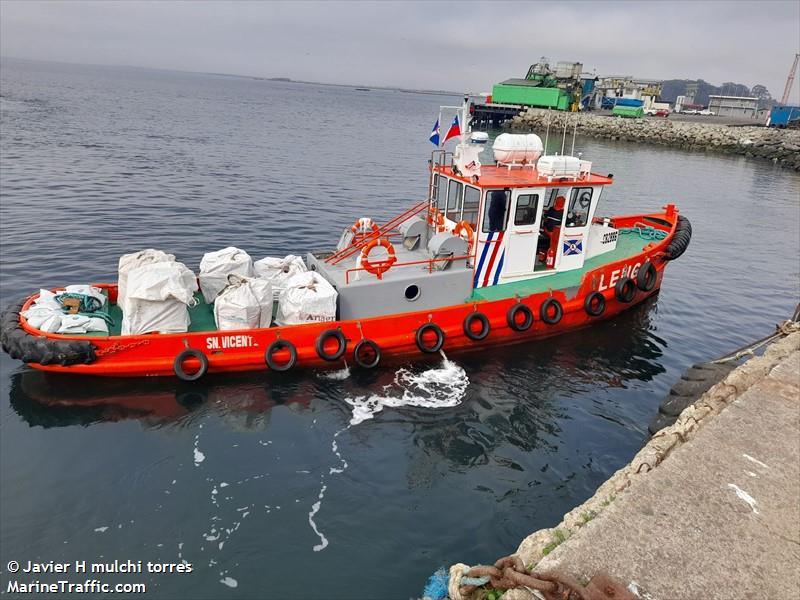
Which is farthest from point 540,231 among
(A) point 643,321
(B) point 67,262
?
(B) point 67,262

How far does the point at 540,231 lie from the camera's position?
11188 mm

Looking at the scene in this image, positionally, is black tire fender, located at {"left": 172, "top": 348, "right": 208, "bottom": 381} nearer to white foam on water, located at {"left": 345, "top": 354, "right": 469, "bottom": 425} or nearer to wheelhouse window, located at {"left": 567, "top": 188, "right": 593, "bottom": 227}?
white foam on water, located at {"left": 345, "top": 354, "right": 469, "bottom": 425}

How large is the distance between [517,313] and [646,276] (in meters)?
3.68

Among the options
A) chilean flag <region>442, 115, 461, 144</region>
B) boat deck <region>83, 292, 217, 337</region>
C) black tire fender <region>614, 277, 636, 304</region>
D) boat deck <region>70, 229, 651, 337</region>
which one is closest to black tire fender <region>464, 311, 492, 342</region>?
boat deck <region>70, 229, 651, 337</region>

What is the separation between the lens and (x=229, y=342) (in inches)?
338

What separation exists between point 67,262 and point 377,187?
55.3 ft

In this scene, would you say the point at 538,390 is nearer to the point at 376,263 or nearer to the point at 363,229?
the point at 376,263

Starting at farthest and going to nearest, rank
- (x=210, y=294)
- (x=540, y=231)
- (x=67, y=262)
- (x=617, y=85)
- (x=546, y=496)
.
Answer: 1. (x=617, y=85)
2. (x=67, y=262)
3. (x=540, y=231)
4. (x=210, y=294)
5. (x=546, y=496)

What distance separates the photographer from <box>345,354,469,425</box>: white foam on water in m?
8.48

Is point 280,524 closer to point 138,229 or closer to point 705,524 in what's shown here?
point 705,524

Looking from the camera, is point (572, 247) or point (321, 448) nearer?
point (321, 448)

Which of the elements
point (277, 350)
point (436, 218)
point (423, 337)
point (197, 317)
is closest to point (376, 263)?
point (423, 337)

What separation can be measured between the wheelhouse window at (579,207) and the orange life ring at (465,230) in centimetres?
239

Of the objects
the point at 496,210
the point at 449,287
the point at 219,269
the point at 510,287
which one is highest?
the point at 496,210
